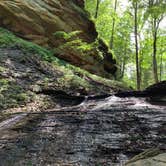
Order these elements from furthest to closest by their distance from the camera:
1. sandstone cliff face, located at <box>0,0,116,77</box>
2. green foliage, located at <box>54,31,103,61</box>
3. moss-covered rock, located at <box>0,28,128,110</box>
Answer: green foliage, located at <box>54,31,103,61</box> < sandstone cliff face, located at <box>0,0,116,77</box> < moss-covered rock, located at <box>0,28,128,110</box>

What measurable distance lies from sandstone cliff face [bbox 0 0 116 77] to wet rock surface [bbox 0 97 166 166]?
394 inches

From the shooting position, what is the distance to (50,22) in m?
20.5

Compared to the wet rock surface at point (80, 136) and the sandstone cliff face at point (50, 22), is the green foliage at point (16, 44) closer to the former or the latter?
the sandstone cliff face at point (50, 22)

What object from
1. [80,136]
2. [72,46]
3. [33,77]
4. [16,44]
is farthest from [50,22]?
[80,136]

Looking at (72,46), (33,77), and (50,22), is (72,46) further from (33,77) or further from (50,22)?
(33,77)

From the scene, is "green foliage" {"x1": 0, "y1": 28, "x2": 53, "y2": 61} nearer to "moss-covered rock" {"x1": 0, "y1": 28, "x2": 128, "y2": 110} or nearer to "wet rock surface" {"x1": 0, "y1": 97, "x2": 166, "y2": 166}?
"moss-covered rock" {"x1": 0, "y1": 28, "x2": 128, "y2": 110}

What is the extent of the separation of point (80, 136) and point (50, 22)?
1431 cm

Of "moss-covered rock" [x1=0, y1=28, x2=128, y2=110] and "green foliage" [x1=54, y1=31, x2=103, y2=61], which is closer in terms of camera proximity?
"moss-covered rock" [x1=0, y1=28, x2=128, y2=110]

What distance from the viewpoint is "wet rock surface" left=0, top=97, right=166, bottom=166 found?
233 inches

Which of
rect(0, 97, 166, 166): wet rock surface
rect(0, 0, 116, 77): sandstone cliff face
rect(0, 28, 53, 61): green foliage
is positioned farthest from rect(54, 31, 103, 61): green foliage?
rect(0, 97, 166, 166): wet rock surface

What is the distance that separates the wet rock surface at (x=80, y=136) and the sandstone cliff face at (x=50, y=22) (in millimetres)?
10019

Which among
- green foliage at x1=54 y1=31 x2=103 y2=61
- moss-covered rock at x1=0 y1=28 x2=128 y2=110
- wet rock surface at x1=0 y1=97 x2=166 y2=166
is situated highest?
green foliage at x1=54 y1=31 x2=103 y2=61

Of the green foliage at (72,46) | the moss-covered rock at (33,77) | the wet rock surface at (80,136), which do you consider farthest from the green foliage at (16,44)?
the wet rock surface at (80,136)

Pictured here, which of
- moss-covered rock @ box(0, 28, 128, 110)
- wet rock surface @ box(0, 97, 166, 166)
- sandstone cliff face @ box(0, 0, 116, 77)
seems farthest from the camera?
sandstone cliff face @ box(0, 0, 116, 77)
